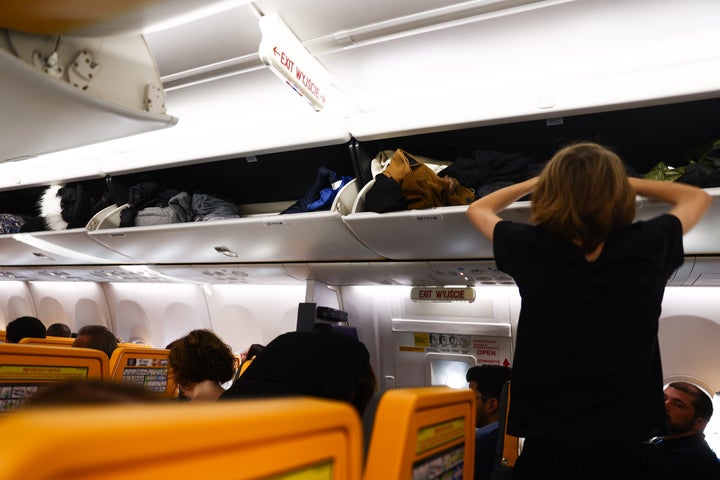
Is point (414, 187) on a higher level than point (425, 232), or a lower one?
higher

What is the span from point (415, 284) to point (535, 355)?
142 inches

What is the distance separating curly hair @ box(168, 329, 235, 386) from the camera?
3.25m

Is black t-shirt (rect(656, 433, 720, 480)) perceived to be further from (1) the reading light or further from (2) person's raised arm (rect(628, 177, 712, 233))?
(1) the reading light

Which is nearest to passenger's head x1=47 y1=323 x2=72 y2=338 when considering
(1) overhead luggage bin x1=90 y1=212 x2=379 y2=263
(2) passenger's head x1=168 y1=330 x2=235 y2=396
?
(1) overhead luggage bin x1=90 y1=212 x2=379 y2=263

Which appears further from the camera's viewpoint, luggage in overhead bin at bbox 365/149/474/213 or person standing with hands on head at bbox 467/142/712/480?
luggage in overhead bin at bbox 365/149/474/213

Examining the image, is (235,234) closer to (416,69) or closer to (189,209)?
(189,209)

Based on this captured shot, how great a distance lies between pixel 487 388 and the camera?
4438 millimetres

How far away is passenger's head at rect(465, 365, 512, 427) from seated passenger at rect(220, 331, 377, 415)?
2.37 metres

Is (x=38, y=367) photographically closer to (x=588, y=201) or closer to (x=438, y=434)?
(x=438, y=434)

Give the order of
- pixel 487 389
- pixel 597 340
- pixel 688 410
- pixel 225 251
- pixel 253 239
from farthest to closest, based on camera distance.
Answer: pixel 225 251
pixel 487 389
pixel 253 239
pixel 688 410
pixel 597 340

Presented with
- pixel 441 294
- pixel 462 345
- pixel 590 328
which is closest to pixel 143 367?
pixel 441 294

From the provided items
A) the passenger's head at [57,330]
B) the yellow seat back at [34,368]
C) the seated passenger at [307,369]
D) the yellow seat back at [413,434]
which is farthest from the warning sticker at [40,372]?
the passenger's head at [57,330]

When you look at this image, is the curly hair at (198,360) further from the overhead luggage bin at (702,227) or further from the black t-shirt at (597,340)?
the overhead luggage bin at (702,227)

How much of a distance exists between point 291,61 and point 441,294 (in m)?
3.00
